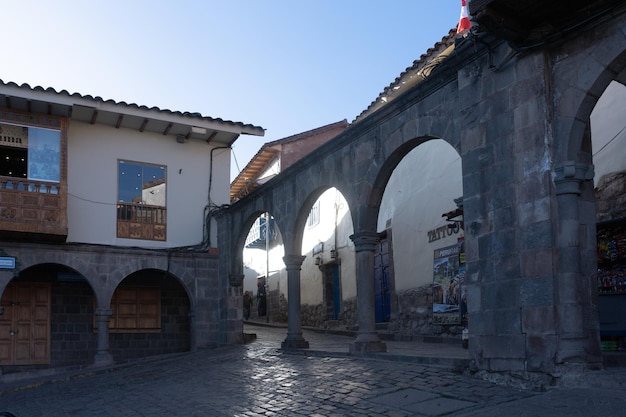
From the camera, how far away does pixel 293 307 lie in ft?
43.8

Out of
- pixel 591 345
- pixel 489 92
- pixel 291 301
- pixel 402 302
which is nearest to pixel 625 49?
pixel 489 92

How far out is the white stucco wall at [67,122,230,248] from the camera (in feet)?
52.3

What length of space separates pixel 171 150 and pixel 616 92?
10.7m

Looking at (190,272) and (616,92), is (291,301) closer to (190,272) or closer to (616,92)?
(190,272)

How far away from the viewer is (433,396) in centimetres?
719

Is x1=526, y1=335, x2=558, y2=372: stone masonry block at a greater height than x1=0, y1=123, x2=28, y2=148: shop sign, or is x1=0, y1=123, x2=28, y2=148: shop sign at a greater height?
x1=0, y1=123, x2=28, y2=148: shop sign

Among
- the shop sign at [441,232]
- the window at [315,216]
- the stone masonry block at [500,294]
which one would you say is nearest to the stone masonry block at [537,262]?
the stone masonry block at [500,294]

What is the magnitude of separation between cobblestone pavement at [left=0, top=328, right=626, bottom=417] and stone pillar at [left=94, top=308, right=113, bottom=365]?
1.56 m

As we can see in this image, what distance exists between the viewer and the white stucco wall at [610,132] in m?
10.1

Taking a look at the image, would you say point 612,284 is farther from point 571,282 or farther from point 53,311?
point 53,311

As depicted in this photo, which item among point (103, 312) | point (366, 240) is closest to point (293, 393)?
point (366, 240)

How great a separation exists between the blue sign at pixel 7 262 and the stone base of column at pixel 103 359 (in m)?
2.69

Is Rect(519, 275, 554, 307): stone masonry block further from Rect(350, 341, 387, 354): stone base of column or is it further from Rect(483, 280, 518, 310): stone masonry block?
Rect(350, 341, 387, 354): stone base of column

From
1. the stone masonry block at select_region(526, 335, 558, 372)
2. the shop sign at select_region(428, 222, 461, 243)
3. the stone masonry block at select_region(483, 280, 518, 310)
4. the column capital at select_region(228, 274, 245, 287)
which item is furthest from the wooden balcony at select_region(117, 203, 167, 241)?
the stone masonry block at select_region(526, 335, 558, 372)
